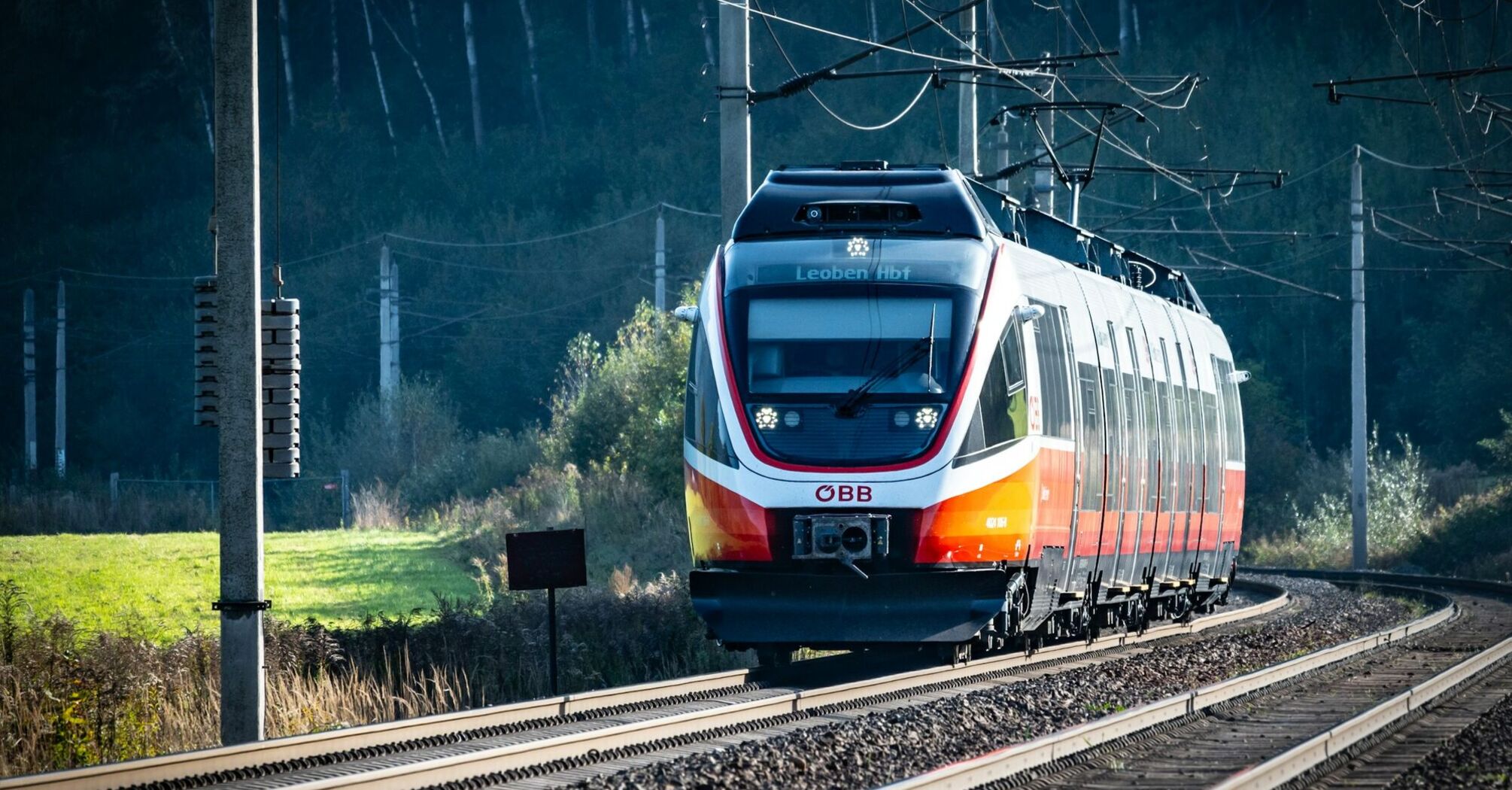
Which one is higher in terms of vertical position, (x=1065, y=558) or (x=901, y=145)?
(x=901, y=145)

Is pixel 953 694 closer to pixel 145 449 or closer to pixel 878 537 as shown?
pixel 878 537

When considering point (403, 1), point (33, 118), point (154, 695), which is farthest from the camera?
point (403, 1)

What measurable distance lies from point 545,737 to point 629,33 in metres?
84.3

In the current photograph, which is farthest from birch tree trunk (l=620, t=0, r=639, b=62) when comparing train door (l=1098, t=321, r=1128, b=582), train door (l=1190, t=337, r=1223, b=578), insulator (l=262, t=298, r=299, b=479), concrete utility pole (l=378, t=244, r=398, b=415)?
insulator (l=262, t=298, r=299, b=479)

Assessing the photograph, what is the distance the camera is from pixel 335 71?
9381 cm

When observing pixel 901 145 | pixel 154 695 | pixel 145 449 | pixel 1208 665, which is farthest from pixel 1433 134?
pixel 154 695

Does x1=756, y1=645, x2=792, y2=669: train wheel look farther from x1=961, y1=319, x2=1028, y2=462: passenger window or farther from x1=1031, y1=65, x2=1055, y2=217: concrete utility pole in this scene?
x1=1031, y1=65, x2=1055, y2=217: concrete utility pole

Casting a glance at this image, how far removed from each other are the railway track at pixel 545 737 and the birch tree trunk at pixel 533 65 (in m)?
76.4

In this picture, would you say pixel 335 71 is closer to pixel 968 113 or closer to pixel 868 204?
pixel 968 113

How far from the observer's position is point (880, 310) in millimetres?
15961

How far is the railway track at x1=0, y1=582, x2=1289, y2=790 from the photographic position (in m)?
10.3

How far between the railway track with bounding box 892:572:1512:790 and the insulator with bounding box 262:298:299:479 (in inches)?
225

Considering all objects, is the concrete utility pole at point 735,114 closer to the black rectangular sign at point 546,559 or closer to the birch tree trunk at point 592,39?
the black rectangular sign at point 546,559

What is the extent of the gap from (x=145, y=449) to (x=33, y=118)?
20061mm
